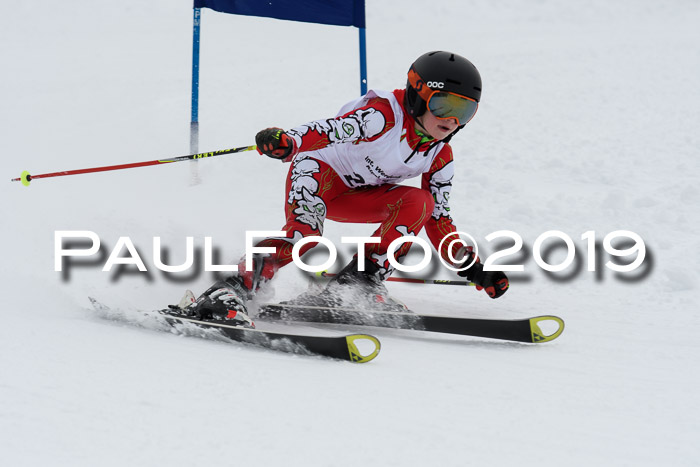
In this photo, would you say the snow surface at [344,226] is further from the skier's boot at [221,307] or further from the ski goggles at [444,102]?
the ski goggles at [444,102]

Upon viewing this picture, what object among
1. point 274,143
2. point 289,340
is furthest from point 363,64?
point 289,340

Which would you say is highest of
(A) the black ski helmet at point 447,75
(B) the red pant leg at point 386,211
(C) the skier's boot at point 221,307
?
(A) the black ski helmet at point 447,75

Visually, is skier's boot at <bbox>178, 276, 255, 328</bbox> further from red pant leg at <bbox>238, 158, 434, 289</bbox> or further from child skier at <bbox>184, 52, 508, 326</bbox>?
red pant leg at <bbox>238, 158, 434, 289</bbox>

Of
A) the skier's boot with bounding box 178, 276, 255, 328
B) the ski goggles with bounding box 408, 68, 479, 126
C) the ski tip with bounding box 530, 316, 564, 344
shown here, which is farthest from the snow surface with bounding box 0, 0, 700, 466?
the ski goggles with bounding box 408, 68, 479, 126

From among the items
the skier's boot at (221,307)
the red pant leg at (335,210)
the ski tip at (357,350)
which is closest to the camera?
the ski tip at (357,350)

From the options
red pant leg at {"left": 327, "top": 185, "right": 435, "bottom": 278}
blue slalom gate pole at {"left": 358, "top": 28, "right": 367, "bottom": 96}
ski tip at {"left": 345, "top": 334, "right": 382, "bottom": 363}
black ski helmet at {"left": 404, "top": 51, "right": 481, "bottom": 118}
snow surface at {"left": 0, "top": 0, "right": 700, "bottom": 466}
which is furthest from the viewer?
blue slalom gate pole at {"left": 358, "top": 28, "right": 367, "bottom": 96}

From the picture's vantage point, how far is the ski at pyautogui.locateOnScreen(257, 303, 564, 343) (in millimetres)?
3018

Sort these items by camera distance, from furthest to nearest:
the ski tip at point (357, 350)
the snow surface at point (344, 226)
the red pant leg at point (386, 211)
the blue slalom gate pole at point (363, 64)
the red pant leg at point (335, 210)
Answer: the blue slalom gate pole at point (363, 64) → the red pant leg at point (386, 211) → the red pant leg at point (335, 210) → the ski tip at point (357, 350) → the snow surface at point (344, 226)

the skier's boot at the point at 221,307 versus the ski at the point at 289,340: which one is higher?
the skier's boot at the point at 221,307

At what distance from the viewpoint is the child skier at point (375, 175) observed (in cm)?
296

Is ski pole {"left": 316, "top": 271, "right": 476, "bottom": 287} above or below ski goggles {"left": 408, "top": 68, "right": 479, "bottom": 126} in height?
below

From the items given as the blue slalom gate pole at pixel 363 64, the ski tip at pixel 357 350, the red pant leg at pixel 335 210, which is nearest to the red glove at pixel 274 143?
the red pant leg at pixel 335 210

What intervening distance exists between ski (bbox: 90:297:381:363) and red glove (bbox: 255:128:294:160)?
681mm

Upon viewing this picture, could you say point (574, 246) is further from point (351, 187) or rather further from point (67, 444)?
point (67, 444)
